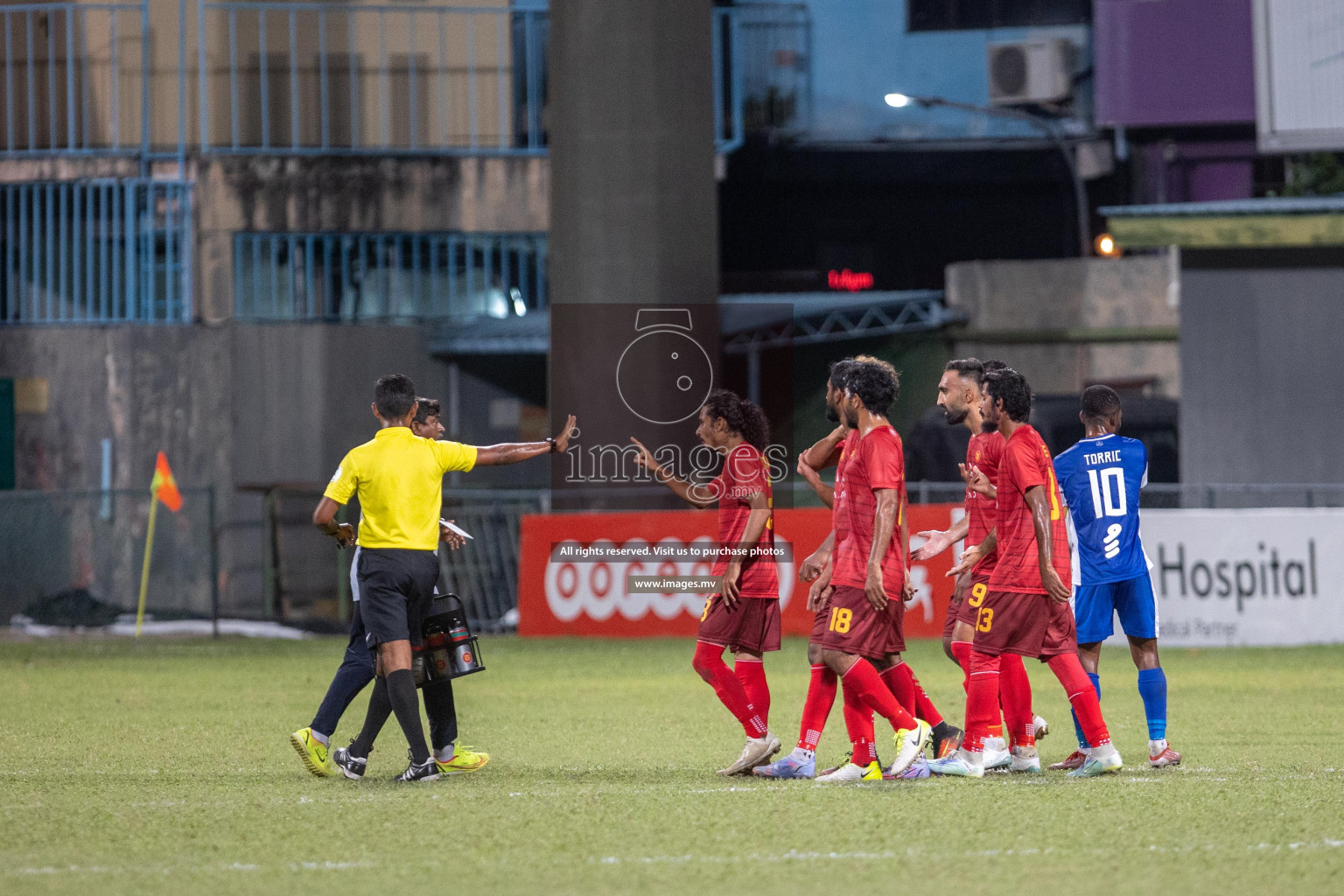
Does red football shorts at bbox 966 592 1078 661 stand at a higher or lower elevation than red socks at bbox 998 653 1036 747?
higher

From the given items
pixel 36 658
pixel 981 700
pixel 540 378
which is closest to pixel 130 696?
pixel 36 658

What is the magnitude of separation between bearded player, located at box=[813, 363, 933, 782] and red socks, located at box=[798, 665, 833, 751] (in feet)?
0.62

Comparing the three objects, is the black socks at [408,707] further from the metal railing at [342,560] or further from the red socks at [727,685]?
the metal railing at [342,560]

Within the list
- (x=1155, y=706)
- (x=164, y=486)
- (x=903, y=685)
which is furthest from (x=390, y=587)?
(x=164, y=486)

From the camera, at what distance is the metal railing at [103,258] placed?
2500cm

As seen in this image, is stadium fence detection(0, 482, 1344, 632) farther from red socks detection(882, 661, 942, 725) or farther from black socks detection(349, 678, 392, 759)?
black socks detection(349, 678, 392, 759)

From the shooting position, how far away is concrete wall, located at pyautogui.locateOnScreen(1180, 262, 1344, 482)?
22.6 metres

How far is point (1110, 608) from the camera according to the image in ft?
30.8

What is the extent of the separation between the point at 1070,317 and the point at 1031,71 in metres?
4.67

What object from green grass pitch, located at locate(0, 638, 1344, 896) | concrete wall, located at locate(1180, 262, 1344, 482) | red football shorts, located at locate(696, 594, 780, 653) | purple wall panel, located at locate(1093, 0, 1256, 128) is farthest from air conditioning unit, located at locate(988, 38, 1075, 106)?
red football shorts, located at locate(696, 594, 780, 653)

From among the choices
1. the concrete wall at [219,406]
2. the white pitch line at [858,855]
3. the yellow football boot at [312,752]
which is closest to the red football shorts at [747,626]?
the yellow football boot at [312,752]

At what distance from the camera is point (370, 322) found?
1001 inches

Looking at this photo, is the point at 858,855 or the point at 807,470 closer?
the point at 858,855

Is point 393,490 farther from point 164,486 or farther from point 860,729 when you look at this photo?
point 164,486
